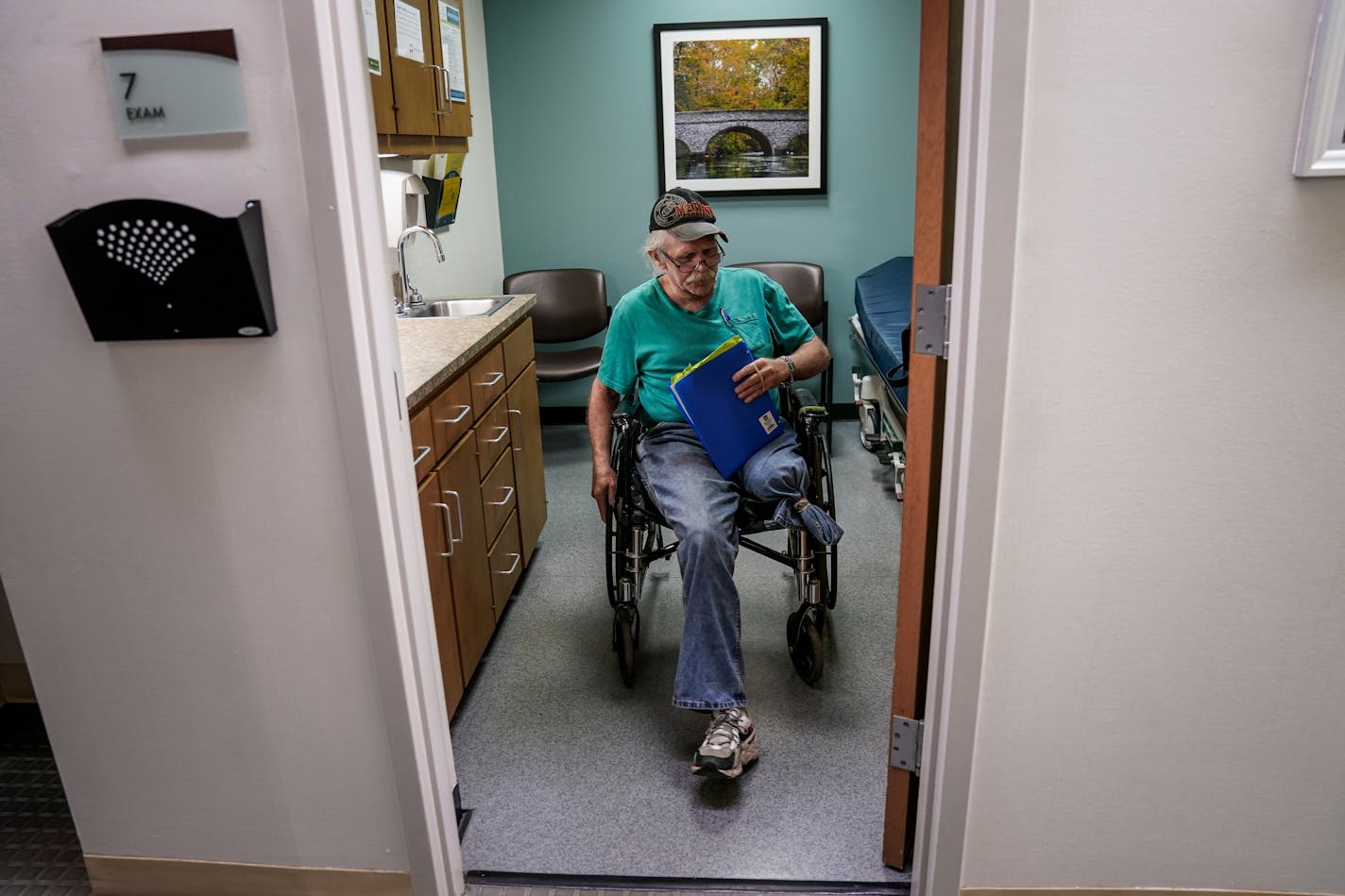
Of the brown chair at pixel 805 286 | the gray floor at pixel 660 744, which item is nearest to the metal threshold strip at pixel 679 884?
the gray floor at pixel 660 744

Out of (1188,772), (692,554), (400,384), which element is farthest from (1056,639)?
(400,384)

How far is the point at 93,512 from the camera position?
1.53 metres

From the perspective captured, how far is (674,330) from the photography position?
2.42m

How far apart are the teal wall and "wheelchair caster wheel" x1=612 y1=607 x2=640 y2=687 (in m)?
2.40

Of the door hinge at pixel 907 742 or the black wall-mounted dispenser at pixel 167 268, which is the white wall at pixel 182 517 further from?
the door hinge at pixel 907 742

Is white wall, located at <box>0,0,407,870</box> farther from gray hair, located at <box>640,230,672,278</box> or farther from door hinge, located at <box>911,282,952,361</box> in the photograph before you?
gray hair, located at <box>640,230,672,278</box>

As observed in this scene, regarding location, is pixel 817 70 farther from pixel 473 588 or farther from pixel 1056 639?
pixel 1056 639

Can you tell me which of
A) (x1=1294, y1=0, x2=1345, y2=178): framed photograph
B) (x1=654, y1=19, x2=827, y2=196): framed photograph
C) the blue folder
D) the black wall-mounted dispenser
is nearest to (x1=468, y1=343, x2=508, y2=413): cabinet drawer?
the blue folder

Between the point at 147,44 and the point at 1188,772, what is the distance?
1891mm

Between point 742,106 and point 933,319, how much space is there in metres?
3.10

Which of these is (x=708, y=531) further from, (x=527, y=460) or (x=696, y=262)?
(x=527, y=460)

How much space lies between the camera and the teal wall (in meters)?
4.15

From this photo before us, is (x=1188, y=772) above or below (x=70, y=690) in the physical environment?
below

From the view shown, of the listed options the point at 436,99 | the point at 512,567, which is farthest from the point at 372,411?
the point at 436,99
